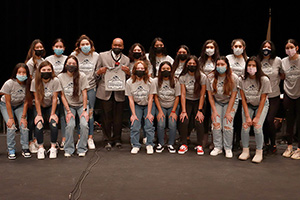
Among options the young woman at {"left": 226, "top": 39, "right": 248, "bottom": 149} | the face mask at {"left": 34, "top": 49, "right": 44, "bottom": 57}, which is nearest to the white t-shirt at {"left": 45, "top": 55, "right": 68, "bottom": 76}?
the face mask at {"left": 34, "top": 49, "right": 44, "bottom": 57}

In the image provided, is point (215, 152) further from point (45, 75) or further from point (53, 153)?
point (45, 75)

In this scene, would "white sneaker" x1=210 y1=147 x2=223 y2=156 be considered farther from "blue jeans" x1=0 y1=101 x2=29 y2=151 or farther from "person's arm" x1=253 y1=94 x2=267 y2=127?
"blue jeans" x1=0 y1=101 x2=29 y2=151

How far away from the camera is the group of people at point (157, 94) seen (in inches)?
164

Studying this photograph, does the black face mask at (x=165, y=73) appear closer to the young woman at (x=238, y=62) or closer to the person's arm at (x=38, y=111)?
the young woman at (x=238, y=62)

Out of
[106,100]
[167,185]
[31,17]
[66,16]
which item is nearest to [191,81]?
[106,100]

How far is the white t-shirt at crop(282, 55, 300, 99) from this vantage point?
421 centimetres

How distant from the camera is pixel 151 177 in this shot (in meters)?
3.43

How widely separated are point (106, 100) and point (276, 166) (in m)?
2.42

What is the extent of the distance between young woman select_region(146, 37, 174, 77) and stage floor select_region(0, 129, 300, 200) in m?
1.26

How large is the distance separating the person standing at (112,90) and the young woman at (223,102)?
4.12 feet

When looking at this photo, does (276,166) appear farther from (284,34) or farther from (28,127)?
(284,34)

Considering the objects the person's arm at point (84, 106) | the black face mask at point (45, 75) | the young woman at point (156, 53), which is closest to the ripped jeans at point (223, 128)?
the young woman at point (156, 53)

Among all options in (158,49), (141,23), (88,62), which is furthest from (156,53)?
(141,23)

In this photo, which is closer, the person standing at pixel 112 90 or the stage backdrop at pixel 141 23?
the person standing at pixel 112 90
